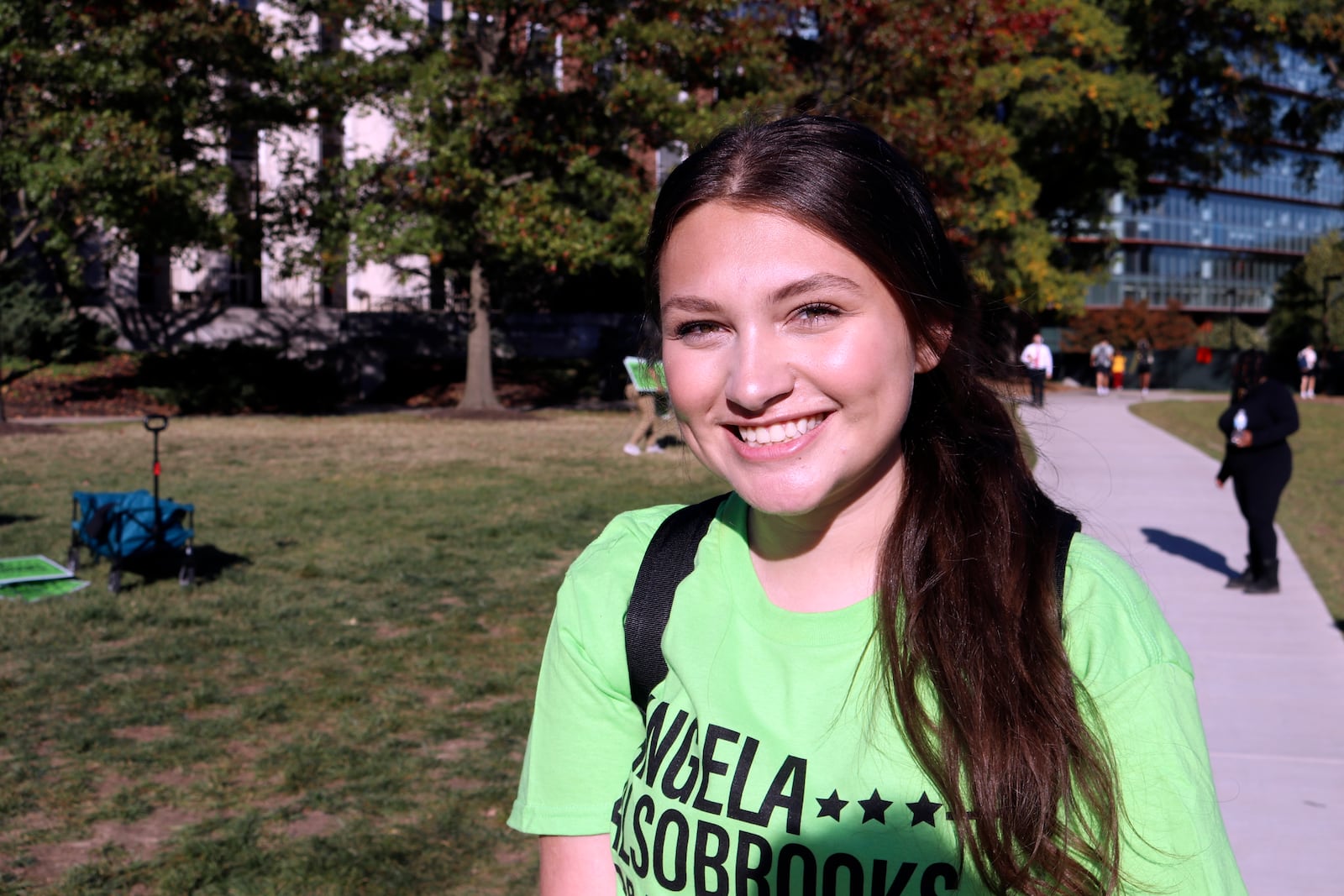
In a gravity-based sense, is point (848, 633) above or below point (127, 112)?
below

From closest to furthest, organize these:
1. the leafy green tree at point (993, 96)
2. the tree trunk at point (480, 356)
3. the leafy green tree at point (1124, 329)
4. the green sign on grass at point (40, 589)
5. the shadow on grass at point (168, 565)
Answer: the green sign on grass at point (40, 589) < the shadow on grass at point (168, 565) < the leafy green tree at point (993, 96) < the tree trunk at point (480, 356) < the leafy green tree at point (1124, 329)

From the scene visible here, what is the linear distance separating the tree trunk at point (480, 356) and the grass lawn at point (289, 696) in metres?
11.2

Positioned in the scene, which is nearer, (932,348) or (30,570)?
(932,348)

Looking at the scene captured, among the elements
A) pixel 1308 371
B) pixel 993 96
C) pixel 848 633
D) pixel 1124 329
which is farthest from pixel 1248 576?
pixel 1124 329

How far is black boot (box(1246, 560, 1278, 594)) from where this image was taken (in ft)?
27.7

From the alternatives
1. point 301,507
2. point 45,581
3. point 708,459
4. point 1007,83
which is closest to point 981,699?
point 708,459

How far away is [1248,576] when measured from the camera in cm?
866

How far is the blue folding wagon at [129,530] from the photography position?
789 centimetres

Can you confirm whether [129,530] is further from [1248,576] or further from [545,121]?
[545,121]

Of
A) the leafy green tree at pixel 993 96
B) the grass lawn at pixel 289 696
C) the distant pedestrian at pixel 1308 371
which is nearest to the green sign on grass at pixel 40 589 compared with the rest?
the grass lawn at pixel 289 696

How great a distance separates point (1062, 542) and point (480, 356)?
23.1 metres

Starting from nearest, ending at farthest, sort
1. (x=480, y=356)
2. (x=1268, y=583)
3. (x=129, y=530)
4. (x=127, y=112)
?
(x=129, y=530)
(x=1268, y=583)
(x=127, y=112)
(x=480, y=356)

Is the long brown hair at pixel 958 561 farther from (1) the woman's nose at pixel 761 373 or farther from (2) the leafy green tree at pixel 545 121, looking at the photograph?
(2) the leafy green tree at pixel 545 121

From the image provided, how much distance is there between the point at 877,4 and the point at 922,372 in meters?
19.7
